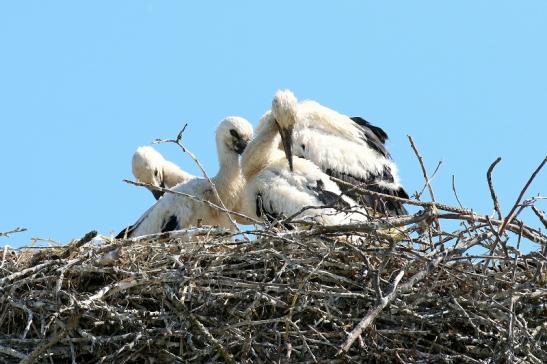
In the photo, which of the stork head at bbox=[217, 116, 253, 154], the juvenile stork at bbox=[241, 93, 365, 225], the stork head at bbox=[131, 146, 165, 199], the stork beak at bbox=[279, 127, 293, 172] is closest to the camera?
the juvenile stork at bbox=[241, 93, 365, 225]

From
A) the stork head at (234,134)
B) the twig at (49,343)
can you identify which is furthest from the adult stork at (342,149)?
the twig at (49,343)

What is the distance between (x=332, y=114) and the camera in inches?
370

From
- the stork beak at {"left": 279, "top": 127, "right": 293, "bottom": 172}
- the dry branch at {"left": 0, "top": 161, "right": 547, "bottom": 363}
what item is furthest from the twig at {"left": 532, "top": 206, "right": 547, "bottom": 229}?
the stork beak at {"left": 279, "top": 127, "right": 293, "bottom": 172}

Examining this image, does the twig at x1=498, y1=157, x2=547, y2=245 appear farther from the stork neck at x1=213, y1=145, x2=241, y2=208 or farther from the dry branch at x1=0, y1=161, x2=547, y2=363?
the stork neck at x1=213, y1=145, x2=241, y2=208

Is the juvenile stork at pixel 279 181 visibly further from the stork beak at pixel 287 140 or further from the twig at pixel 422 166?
the twig at pixel 422 166

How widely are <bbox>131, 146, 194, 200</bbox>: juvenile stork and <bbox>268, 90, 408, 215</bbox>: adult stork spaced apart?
3.62 feet

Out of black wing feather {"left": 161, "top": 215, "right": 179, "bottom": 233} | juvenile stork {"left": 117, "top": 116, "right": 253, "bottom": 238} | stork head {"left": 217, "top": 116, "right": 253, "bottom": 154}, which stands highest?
stork head {"left": 217, "top": 116, "right": 253, "bottom": 154}

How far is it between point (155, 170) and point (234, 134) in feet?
4.56

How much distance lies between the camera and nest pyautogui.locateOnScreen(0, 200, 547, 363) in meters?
6.15

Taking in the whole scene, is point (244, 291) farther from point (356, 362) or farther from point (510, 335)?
point (510, 335)

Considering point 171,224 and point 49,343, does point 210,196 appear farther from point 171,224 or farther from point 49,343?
point 49,343

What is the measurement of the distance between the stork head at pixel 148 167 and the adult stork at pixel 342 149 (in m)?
1.25

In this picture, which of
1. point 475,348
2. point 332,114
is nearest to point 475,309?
point 475,348

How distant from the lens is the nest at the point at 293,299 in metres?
6.15
